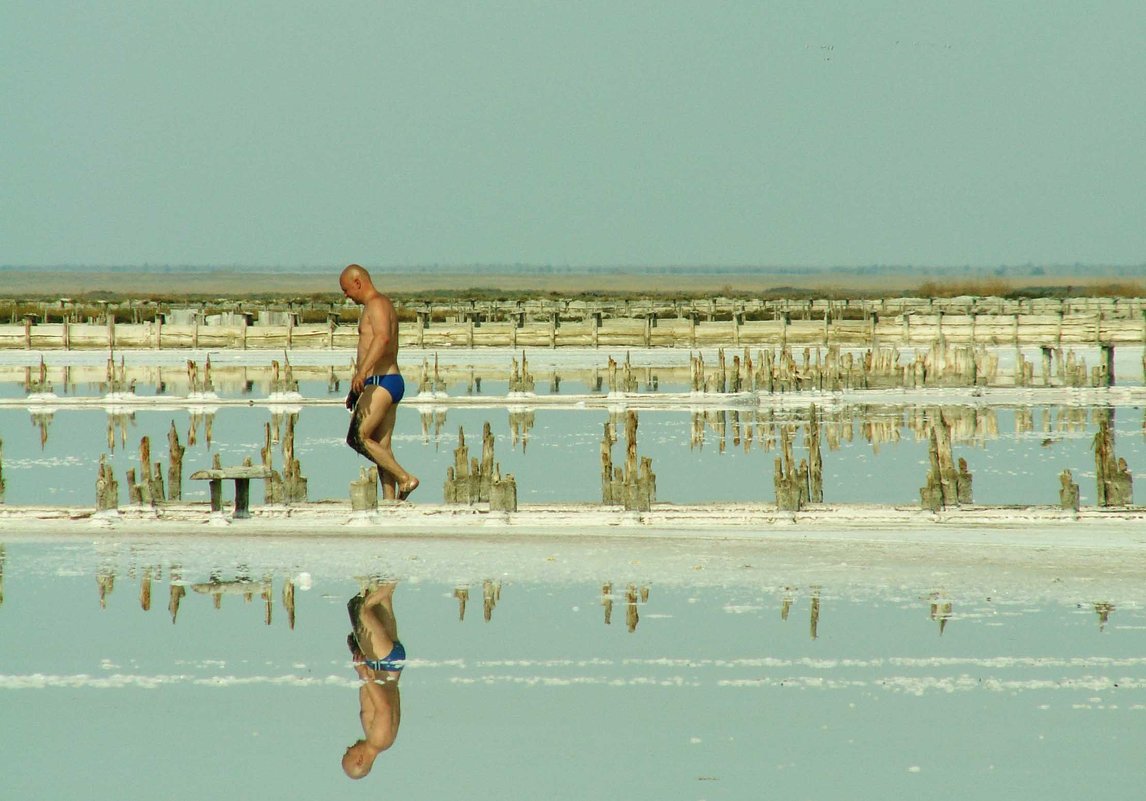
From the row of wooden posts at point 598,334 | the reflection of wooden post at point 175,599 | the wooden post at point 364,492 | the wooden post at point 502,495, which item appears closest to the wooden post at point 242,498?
the wooden post at point 364,492

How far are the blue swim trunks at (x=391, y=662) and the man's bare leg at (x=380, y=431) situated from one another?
5.43m

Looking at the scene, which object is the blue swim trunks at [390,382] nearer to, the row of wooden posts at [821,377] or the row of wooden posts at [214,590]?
the row of wooden posts at [214,590]

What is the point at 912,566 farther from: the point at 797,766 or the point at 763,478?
the point at 763,478

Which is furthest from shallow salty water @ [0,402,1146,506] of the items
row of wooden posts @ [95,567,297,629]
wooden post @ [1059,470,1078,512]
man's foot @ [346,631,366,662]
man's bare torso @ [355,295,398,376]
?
man's foot @ [346,631,366,662]

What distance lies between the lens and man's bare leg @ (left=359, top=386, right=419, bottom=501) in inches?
560

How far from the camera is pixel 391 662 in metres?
8.62

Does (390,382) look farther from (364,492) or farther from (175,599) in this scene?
(175,599)

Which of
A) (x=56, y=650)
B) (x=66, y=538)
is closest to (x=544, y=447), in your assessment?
(x=66, y=538)

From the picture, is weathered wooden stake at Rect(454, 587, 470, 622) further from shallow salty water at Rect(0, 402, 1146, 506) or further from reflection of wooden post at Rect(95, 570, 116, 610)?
shallow salty water at Rect(0, 402, 1146, 506)

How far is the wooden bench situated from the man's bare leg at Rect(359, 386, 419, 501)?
2.95 feet

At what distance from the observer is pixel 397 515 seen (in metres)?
14.1

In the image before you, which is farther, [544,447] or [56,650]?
[544,447]

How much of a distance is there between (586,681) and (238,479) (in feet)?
21.9

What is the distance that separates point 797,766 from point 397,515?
7.65 meters
